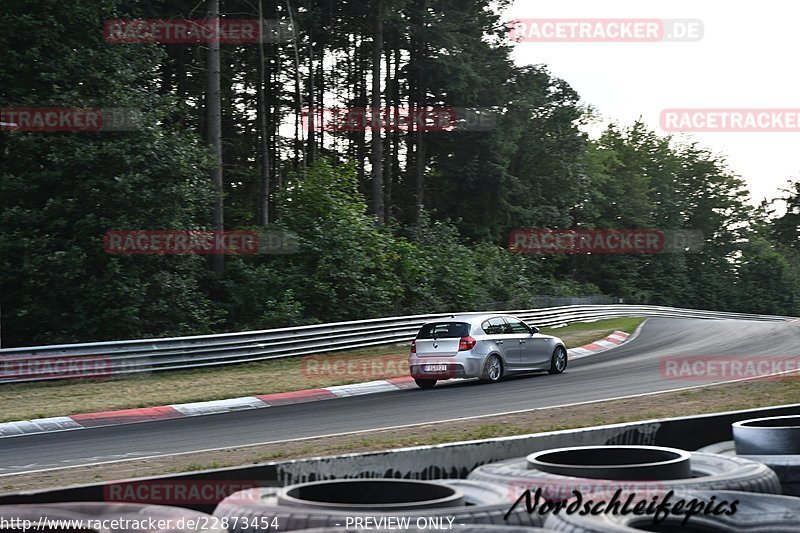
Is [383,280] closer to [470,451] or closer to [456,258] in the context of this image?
[456,258]

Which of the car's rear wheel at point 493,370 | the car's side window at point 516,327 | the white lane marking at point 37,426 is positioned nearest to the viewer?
the white lane marking at point 37,426

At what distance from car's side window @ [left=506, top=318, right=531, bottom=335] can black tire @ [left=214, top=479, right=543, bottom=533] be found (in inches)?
624

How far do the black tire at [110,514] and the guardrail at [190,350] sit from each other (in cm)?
1630

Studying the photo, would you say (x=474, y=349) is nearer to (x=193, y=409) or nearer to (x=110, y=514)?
(x=193, y=409)

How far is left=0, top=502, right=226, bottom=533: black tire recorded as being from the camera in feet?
12.3

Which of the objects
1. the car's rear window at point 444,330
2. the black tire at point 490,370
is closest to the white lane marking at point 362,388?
the car's rear window at point 444,330

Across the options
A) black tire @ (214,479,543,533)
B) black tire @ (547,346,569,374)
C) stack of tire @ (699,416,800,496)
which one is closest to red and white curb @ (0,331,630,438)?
black tire @ (547,346,569,374)

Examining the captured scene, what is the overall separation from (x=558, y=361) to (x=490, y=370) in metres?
2.26

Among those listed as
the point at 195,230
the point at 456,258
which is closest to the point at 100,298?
the point at 195,230

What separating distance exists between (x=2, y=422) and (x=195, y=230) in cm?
1366

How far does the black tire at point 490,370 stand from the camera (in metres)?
19.2

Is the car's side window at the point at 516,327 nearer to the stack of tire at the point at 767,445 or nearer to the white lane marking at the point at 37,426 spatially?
the white lane marking at the point at 37,426

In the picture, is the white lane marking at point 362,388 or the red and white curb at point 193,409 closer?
the red and white curb at point 193,409

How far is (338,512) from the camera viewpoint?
3812 millimetres
